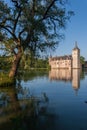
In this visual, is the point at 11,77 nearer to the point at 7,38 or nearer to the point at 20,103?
the point at 7,38

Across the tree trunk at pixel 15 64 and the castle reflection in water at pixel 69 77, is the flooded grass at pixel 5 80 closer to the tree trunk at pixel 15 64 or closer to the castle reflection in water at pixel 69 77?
the tree trunk at pixel 15 64

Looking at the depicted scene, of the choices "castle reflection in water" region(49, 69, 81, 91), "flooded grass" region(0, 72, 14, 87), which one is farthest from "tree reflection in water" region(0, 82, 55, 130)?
"castle reflection in water" region(49, 69, 81, 91)

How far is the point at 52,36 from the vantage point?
117 feet

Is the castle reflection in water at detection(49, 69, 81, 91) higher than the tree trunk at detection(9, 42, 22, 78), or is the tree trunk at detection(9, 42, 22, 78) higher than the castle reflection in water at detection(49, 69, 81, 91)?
the tree trunk at detection(9, 42, 22, 78)

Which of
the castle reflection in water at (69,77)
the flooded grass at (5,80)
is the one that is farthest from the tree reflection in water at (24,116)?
the castle reflection in water at (69,77)

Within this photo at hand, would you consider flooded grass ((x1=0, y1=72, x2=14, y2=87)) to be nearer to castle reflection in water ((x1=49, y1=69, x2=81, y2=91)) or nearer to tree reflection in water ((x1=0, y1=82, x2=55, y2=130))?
castle reflection in water ((x1=49, y1=69, x2=81, y2=91))

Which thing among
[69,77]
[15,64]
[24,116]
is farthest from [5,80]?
[69,77]

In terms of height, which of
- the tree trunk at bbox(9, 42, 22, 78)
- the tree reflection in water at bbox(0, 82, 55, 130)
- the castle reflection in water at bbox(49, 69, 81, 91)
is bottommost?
the tree reflection in water at bbox(0, 82, 55, 130)

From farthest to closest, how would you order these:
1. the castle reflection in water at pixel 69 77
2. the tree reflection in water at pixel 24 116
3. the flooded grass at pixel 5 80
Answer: the castle reflection in water at pixel 69 77, the flooded grass at pixel 5 80, the tree reflection in water at pixel 24 116

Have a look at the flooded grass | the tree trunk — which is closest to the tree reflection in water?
the flooded grass

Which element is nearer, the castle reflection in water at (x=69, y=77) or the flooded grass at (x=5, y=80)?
the flooded grass at (x=5, y=80)

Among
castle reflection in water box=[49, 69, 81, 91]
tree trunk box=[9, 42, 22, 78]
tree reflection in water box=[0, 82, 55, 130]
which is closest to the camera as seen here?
tree reflection in water box=[0, 82, 55, 130]

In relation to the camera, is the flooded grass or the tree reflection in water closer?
the tree reflection in water

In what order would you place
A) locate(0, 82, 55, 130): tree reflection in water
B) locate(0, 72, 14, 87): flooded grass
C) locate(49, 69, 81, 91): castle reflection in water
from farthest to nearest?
locate(49, 69, 81, 91): castle reflection in water < locate(0, 72, 14, 87): flooded grass < locate(0, 82, 55, 130): tree reflection in water
